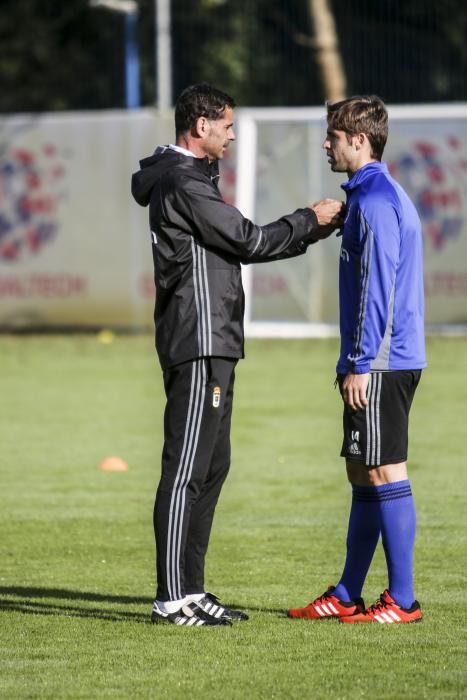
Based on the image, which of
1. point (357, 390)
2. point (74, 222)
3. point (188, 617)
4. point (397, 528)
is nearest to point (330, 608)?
point (397, 528)

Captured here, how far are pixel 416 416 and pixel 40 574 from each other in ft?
21.1

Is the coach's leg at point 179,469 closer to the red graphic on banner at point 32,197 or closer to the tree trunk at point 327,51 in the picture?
the red graphic on banner at point 32,197

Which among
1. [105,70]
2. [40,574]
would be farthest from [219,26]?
[40,574]

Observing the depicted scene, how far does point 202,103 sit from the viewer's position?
6.00m


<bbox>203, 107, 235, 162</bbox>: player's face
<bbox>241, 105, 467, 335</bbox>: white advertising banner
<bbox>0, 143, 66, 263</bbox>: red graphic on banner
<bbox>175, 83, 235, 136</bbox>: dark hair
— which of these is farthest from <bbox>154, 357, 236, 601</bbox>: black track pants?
<bbox>0, 143, 66, 263</bbox>: red graphic on banner

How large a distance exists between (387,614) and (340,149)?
6.10ft

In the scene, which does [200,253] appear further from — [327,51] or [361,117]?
[327,51]

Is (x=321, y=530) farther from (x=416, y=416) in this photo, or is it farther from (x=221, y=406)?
(x=416, y=416)

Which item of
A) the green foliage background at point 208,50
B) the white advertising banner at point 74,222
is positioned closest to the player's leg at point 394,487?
the white advertising banner at point 74,222

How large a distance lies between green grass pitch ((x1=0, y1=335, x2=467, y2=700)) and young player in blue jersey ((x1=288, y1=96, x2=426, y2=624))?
0.46 m

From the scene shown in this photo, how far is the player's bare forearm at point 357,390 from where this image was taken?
579cm

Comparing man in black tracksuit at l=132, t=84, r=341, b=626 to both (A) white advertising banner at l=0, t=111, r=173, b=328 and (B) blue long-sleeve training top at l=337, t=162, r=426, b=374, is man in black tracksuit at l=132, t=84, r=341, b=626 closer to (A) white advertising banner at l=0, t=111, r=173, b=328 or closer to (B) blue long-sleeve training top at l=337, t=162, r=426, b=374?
(B) blue long-sleeve training top at l=337, t=162, r=426, b=374

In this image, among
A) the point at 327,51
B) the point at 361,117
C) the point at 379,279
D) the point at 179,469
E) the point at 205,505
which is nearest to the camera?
the point at 379,279

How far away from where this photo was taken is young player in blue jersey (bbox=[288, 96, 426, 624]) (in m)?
5.77
